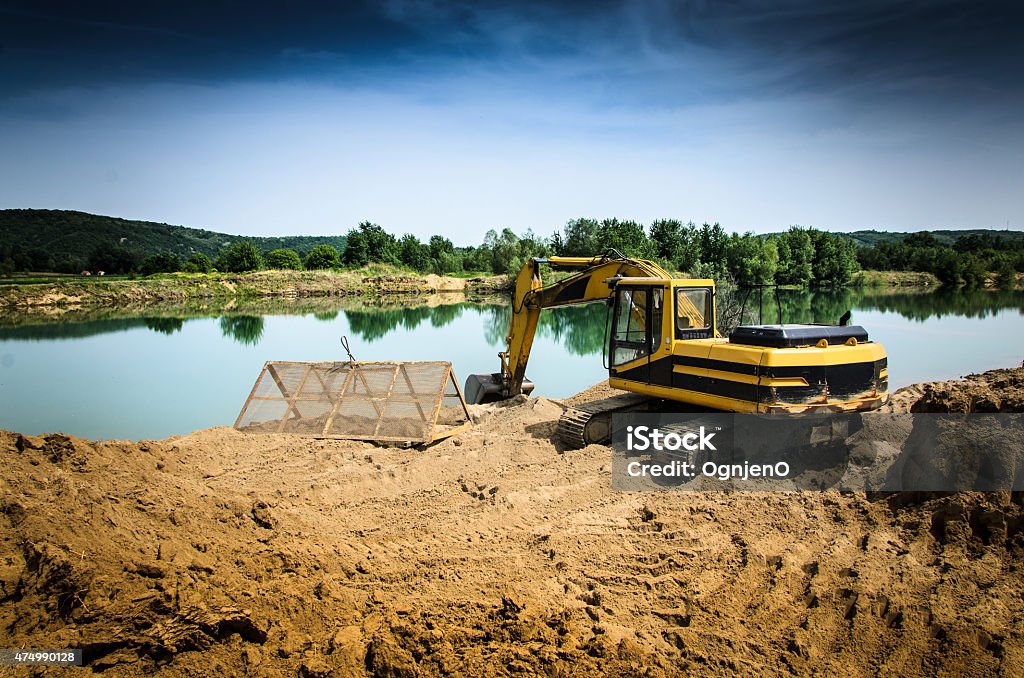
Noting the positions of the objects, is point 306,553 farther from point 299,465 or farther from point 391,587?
point 299,465

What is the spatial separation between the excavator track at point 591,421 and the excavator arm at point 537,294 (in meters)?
1.74

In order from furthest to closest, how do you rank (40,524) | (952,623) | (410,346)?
(410,346), (40,524), (952,623)

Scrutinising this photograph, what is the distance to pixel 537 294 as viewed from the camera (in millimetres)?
10289

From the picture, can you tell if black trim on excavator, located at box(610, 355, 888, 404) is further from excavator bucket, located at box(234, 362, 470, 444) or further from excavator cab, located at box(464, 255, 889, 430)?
excavator bucket, located at box(234, 362, 470, 444)

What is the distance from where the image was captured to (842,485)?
242 inches

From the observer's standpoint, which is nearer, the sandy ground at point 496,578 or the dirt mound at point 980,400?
the sandy ground at point 496,578

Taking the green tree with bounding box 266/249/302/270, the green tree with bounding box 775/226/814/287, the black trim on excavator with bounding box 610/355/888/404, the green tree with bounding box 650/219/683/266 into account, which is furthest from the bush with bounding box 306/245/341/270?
the black trim on excavator with bounding box 610/355/888/404

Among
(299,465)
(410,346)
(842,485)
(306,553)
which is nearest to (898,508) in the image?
(842,485)

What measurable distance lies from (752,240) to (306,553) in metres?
64.9

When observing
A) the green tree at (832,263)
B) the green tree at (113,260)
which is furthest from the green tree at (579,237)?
the green tree at (113,260)

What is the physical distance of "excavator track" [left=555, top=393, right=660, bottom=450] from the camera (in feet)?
26.9

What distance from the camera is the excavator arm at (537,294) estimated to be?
8.92 metres

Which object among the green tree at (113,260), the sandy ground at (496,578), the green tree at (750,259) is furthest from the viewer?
the green tree at (113,260)

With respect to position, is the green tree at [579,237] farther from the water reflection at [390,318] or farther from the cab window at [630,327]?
the cab window at [630,327]
